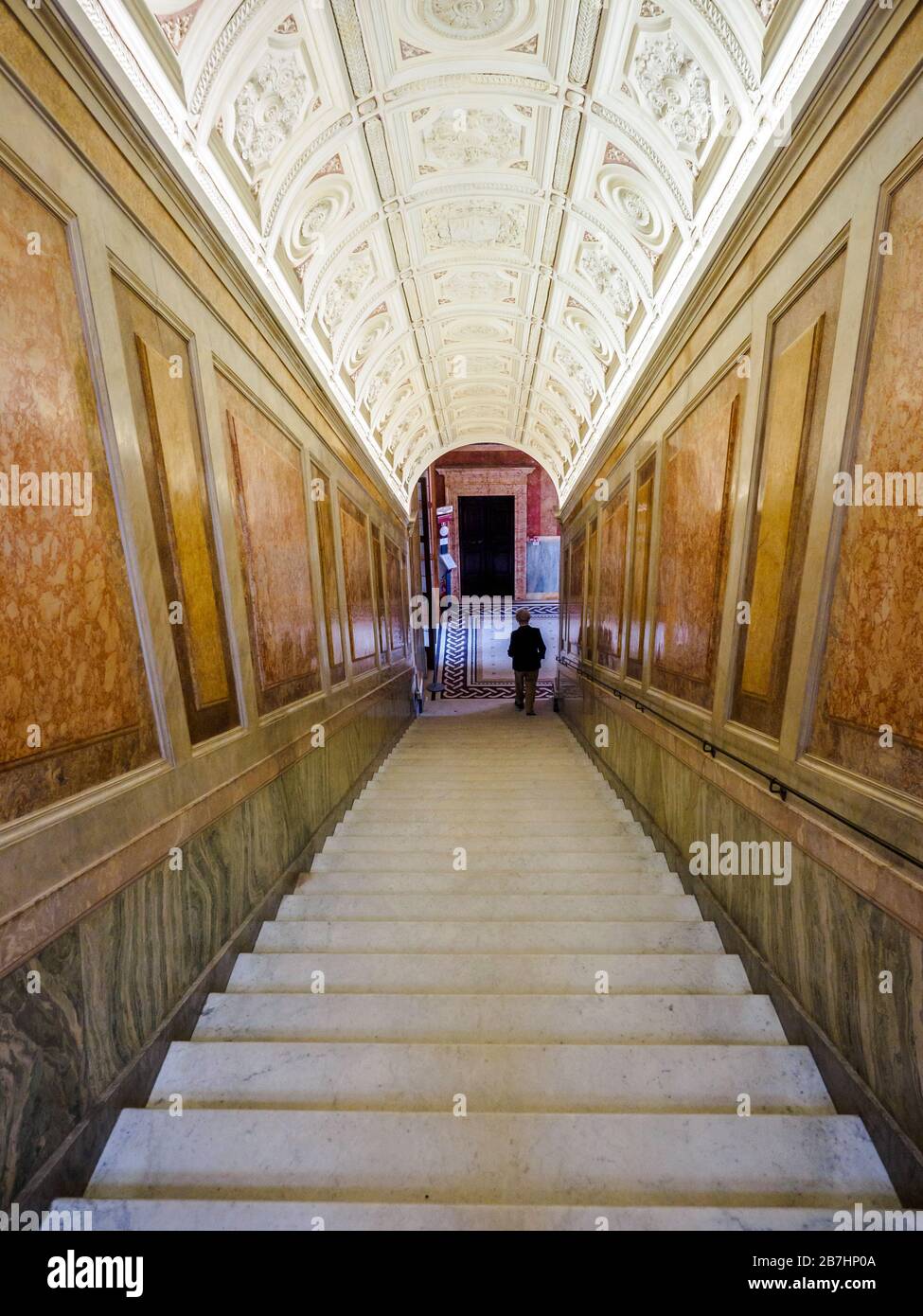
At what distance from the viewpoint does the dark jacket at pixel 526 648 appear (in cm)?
1000

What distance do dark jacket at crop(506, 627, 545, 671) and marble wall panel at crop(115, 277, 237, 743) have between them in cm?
712

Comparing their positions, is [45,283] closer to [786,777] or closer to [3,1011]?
[3,1011]

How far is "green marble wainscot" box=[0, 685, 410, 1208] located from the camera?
1.75 m

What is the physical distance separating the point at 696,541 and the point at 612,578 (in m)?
2.88

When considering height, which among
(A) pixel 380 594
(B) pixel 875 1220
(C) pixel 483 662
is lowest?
(C) pixel 483 662

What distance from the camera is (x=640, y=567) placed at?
5.32 meters

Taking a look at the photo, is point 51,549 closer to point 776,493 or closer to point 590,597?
point 776,493

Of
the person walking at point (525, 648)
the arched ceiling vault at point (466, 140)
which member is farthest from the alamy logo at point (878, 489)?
the person walking at point (525, 648)

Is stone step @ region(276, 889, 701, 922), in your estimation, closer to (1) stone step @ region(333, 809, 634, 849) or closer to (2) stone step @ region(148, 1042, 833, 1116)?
(1) stone step @ region(333, 809, 634, 849)

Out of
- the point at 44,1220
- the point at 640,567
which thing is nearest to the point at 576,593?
the point at 640,567

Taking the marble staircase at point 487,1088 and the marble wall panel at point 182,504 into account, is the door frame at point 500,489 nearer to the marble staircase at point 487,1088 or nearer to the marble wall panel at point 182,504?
the marble staircase at point 487,1088

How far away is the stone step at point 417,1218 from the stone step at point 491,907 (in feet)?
5.06
